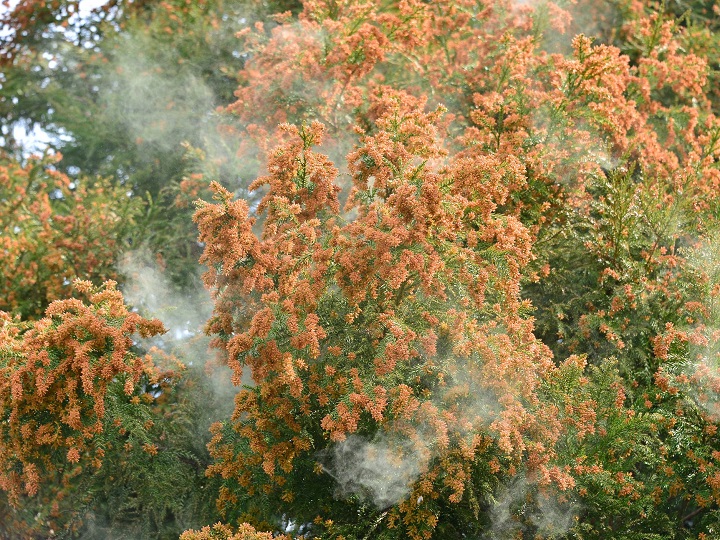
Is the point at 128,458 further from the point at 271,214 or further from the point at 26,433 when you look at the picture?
the point at 271,214

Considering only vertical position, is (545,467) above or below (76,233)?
above

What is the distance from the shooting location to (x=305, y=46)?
20.4 feet

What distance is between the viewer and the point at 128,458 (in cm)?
489

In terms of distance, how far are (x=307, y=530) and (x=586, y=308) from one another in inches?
83.8

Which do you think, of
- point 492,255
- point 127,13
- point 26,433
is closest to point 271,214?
point 492,255

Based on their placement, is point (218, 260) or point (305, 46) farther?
point (305, 46)

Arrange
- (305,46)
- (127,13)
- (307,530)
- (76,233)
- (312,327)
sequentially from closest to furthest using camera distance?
1. (312,327)
2. (307,530)
3. (305,46)
4. (76,233)
5. (127,13)

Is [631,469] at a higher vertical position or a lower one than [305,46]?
lower

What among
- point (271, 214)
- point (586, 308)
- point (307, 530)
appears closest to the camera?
point (271, 214)

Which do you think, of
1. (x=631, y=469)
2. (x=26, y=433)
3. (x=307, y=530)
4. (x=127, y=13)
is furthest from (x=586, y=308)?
(x=127, y=13)

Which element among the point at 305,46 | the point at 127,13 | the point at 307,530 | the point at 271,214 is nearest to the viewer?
the point at 271,214

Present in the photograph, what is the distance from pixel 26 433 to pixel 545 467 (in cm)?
239

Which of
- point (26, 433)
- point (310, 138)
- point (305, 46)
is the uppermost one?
point (310, 138)

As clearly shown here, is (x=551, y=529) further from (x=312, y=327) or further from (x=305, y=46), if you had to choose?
(x=305, y=46)
